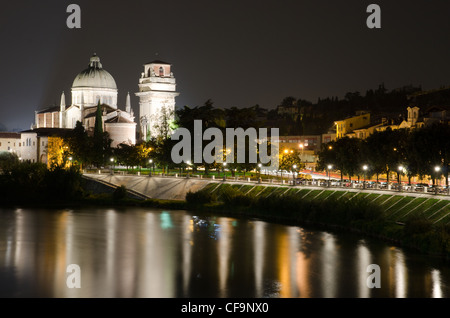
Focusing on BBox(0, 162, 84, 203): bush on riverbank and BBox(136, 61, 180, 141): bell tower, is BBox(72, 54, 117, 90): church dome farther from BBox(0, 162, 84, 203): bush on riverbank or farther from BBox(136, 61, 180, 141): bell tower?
BBox(0, 162, 84, 203): bush on riverbank

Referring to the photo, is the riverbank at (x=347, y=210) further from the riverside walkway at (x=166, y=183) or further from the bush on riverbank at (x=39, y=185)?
the bush on riverbank at (x=39, y=185)

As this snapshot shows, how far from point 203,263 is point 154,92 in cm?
8087

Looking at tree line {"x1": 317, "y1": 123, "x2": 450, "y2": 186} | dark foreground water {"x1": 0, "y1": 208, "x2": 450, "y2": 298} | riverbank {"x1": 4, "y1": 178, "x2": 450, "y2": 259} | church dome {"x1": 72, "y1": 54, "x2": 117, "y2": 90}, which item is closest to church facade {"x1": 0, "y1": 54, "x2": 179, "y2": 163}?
church dome {"x1": 72, "y1": 54, "x2": 117, "y2": 90}

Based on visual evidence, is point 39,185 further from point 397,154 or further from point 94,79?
point 94,79

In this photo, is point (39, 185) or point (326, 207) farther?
point (39, 185)

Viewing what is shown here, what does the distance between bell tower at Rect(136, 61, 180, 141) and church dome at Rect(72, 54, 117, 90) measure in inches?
388

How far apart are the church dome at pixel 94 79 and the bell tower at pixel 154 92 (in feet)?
32.3

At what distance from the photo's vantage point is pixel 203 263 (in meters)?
35.8

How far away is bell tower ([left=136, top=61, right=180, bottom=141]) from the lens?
4493 inches

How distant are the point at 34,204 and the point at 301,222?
30552 mm

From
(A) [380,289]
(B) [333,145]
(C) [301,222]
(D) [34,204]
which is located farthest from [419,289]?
(D) [34,204]

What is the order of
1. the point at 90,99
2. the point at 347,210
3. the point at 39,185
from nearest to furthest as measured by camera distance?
the point at 347,210
the point at 39,185
the point at 90,99

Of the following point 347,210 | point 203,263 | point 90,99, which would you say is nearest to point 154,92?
point 90,99
